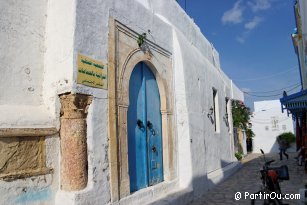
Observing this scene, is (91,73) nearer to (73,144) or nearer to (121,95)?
(121,95)

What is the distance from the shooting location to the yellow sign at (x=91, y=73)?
3660 millimetres

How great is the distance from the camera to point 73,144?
351 cm

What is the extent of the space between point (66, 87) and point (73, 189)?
1.24 m

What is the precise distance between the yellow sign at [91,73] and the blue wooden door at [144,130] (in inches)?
36.1

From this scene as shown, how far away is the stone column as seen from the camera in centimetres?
347

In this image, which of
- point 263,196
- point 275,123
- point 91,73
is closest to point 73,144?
point 91,73

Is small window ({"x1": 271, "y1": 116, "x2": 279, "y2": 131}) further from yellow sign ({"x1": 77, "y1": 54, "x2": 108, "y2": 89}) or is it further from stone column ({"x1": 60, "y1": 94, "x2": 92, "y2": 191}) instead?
stone column ({"x1": 60, "y1": 94, "x2": 92, "y2": 191})

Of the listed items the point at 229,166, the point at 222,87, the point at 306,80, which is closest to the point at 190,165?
the point at 229,166

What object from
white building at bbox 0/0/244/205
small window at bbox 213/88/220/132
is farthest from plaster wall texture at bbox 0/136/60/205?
small window at bbox 213/88/220/132

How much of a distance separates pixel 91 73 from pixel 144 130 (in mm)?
1684

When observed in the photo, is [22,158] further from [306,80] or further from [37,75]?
[306,80]

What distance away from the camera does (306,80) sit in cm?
1498

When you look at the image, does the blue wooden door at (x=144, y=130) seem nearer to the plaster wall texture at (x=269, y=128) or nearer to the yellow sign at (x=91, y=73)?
the yellow sign at (x=91, y=73)

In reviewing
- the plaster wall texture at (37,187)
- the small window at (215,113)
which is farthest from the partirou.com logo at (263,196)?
the plaster wall texture at (37,187)
